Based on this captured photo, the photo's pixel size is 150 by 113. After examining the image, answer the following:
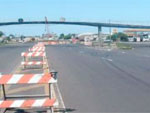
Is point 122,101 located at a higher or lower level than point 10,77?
lower

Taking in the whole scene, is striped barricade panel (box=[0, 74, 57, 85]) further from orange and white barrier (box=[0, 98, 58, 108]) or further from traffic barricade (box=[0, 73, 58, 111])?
orange and white barrier (box=[0, 98, 58, 108])

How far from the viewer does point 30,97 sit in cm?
1525

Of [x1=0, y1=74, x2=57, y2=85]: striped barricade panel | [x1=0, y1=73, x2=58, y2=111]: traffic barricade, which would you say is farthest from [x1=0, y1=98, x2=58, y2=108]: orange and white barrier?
[x1=0, y1=74, x2=57, y2=85]: striped barricade panel

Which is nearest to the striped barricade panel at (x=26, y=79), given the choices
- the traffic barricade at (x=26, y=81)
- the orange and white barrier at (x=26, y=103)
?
the traffic barricade at (x=26, y=81)

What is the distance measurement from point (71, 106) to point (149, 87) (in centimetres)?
606

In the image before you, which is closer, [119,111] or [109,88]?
[119,111]

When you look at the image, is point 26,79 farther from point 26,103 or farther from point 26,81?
point 26,103

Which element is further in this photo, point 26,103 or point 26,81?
point 26,103

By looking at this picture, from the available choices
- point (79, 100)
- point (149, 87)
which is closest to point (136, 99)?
point (79, 100)

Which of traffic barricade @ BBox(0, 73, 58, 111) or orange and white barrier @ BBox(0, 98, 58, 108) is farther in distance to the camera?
orange and white barrier @ BBox(0, 98, 58, 108)

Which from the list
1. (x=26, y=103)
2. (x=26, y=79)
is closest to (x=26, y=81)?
(x=26, y=79)

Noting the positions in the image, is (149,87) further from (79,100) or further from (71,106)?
(71,106)

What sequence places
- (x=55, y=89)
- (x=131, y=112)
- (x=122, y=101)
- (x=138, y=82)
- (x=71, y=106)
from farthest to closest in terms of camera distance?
(x=138, y=82)
(x=55, y=89)
(x=122, y=101)
(x=71, y=106)
(x=131, y=112)

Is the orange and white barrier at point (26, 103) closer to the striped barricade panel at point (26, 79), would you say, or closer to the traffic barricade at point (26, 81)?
the traffic barricade at point (26, 81)
